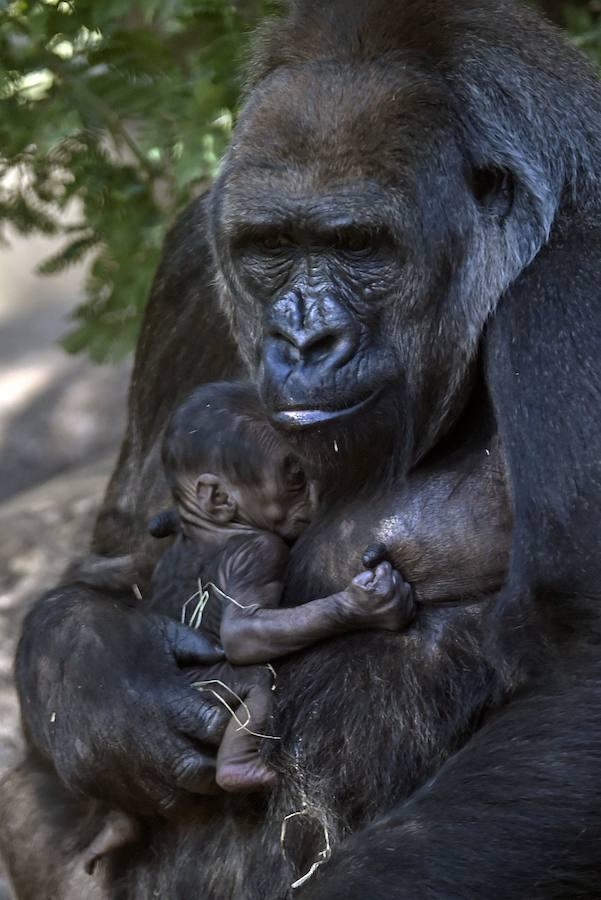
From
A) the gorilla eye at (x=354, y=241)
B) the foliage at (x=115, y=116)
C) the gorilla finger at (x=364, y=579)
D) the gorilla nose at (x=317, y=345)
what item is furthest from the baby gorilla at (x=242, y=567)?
the foliage at (x=115, y=116)

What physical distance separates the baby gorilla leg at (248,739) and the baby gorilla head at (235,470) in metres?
0.48

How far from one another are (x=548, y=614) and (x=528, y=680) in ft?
0.57

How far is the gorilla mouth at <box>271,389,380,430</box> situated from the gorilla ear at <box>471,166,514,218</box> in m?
0.59

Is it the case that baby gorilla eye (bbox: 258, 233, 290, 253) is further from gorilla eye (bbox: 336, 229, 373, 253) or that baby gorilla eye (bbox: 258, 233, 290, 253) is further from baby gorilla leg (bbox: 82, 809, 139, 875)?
baby gorilla leg (bbox: 82, 809, 139, 875)

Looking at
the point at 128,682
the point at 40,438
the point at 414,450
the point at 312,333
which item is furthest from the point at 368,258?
the point at 40,438

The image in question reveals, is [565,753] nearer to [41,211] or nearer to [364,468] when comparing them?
[364,468]

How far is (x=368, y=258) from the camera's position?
11.1 feet

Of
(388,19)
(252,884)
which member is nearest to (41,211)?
(388,19)

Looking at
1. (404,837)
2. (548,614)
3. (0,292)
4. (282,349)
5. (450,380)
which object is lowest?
(0,292)

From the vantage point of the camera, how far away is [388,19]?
3514 mm

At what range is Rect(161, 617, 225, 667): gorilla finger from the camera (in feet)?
12.6

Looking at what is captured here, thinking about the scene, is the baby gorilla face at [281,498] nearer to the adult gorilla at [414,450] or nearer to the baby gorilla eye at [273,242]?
the adult gorilla at [414,450]

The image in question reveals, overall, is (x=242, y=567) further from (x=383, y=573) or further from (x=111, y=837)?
(x=111, y=837)

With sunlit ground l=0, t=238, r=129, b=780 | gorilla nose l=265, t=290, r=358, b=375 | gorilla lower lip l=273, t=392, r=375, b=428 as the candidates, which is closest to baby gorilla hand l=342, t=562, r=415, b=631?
gorilla lower lip l=273, t=392, r=375, b=428
